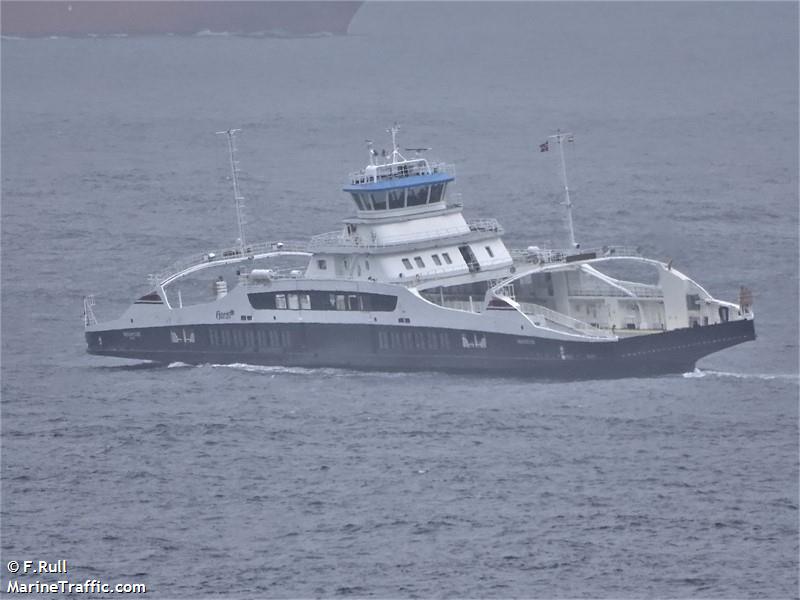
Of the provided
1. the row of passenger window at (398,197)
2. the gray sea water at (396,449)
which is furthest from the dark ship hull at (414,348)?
the row of passenger window at (398,197)

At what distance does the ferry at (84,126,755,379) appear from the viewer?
75.9 meters

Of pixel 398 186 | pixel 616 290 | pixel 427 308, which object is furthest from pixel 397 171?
pixel 616 290

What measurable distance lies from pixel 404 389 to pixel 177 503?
1551 cm

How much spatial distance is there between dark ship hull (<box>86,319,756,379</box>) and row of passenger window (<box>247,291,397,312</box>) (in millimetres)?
724

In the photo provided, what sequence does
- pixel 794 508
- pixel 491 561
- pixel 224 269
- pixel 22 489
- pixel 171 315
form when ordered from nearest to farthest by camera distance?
1. pixel 491 561
2. pixel 794 508
3. pixel 22 489
4. pixel 171 315
5. pixel 224 269

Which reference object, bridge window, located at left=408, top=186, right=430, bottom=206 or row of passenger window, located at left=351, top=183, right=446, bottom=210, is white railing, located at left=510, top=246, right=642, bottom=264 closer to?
row of passenger window, located at left=351, top=183, right=446, bottom=210

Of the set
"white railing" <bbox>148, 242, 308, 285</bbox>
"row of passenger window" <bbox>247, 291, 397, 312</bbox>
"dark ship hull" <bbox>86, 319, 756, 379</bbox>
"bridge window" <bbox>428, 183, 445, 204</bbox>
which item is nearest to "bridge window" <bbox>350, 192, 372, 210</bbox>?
"bridge window" <bbox>428, 183, 445, 204</bbox>

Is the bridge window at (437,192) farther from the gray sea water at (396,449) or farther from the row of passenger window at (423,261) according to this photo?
the gray sea water at (396,449)

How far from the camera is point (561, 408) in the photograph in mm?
70688

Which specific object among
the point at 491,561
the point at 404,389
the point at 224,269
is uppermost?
the point at 224,269

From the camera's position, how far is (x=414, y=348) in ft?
258

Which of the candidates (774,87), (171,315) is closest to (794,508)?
(171,315)

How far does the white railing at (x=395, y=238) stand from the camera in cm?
8069

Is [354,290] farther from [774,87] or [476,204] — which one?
[774,87]
